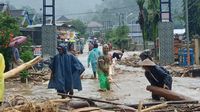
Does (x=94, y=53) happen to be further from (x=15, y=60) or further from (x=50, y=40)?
(x=50, y=40)

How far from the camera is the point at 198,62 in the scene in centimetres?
2800

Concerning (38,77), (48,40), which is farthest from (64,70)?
(48,40)

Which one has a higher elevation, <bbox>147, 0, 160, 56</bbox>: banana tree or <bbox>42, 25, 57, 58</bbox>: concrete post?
<bbox>147, 0, 160, 56</bbox>: banana tree

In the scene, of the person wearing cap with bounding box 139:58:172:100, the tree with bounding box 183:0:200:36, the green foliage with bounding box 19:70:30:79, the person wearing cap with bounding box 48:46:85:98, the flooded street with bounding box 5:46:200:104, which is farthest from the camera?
the tree with bounding box 183:0:200:36

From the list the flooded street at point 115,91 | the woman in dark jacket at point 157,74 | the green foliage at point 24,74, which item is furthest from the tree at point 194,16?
the woman in dark jacket at point 157,74

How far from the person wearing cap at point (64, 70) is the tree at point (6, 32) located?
25.9 ft

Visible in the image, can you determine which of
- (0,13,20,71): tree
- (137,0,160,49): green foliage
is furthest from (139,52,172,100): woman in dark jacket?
(137,0,160,49): green foliage

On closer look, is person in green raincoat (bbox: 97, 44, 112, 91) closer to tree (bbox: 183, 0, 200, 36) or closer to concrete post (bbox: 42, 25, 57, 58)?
concrete post (bbox: 42, 25, 57, 58)

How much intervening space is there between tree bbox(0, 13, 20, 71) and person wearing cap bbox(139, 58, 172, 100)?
893 cm

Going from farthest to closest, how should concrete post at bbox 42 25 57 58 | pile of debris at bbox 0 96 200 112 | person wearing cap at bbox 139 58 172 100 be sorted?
concrete post at bbox 42 25 57 58 → person wearing cap at bbox 139 58 172 100 → pile of debris at bbox 0 96 200 112

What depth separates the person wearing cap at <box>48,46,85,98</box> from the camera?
11672mm

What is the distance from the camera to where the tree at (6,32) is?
767 inches

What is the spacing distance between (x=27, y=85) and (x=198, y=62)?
14008 millimetres

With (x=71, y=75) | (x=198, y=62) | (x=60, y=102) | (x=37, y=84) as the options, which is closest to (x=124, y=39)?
(x=198, y=62)
